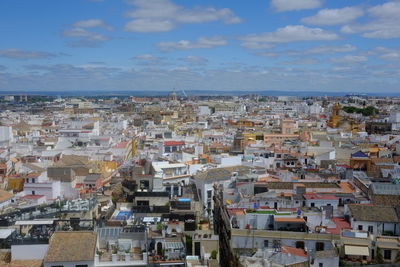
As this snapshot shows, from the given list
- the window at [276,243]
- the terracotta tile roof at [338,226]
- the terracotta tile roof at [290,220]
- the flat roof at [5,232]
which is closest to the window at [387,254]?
the terracotta tile roof at [338,226]

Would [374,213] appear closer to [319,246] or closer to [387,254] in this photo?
[387,254]

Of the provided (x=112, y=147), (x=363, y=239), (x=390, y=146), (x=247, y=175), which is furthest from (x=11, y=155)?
(x=390, y=146)

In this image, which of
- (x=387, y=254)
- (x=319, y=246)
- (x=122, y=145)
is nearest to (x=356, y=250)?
(x=387, y=254)

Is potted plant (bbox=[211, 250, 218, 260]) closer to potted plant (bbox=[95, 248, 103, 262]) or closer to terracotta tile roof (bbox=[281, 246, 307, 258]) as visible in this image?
terracotta tile roof (bbox=[281, 246, 307, 258])

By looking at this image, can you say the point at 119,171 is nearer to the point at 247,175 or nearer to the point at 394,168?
the point at 247,175

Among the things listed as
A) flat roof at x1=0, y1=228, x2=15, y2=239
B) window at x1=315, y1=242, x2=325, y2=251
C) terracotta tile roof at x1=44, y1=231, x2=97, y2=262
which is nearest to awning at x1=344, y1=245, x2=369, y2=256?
window at x1=315, y1=242, x2=325, y2=251
